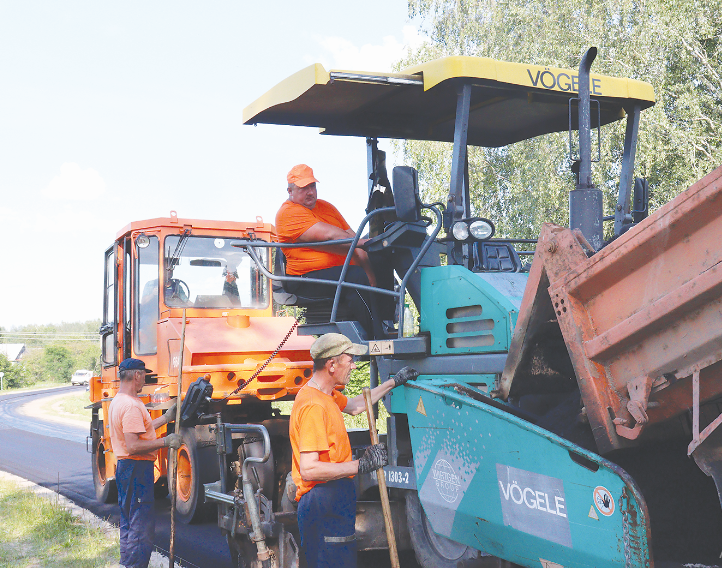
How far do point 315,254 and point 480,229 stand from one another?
4.07 ft

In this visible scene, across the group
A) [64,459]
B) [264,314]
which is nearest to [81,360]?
[64,459]

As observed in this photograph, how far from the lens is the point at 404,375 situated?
14.5 feet

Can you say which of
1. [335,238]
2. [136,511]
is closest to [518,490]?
[335,238]

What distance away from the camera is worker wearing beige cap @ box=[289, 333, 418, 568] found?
3.60m

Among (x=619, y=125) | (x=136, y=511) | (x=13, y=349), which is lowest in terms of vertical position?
(x=13, y=349)

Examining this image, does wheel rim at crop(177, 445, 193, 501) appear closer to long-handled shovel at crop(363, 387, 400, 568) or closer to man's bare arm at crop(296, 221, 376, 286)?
man's bare arm at crop(296, 221, 376, 286)

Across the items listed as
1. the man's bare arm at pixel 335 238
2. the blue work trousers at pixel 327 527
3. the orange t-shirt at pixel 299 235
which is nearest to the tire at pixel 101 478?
the orange t-shirt at pixel 299 235

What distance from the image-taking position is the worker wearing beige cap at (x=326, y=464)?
3.60 metres

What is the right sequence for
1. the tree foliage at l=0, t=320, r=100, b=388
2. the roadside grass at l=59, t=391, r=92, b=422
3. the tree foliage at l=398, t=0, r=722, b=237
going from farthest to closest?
1. the tree foliage at l=0, t=320, r=100, b=388
2. the roadside grass at l=59, t=391, r=92, b=422
3. the tree foliage at l=398, t=0, r=722, b=237

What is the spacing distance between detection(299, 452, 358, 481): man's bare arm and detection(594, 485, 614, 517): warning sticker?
118 cm

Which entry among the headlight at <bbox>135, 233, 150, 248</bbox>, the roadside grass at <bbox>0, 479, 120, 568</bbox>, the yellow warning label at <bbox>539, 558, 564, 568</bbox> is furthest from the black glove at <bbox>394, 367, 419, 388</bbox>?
the headlight at <bbox>135, 233, 150, 248</bbox>

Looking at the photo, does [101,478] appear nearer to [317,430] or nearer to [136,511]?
[136,511]

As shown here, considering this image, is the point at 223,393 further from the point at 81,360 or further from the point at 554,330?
the point at 81,360

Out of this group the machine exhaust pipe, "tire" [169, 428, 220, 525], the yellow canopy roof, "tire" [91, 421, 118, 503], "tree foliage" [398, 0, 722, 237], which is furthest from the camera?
"tree foliage" [398, 0, 722, 237]
